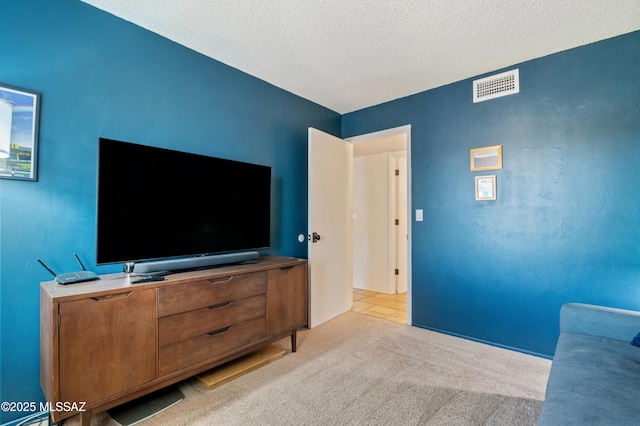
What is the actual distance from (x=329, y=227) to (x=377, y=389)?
67.1 inches

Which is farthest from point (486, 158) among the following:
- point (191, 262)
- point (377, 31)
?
point (191, 262)

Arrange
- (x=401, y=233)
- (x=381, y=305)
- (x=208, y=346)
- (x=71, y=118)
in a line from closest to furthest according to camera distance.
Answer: (x=71, y=118)
(x=208, y=346)
(x=381, y=305)
(x=401, y=233)

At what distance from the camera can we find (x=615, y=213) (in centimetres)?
218

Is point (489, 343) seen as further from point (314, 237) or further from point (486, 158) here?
point (314, 237)

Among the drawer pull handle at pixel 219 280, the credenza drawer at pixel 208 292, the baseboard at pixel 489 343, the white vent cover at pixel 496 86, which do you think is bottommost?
the baseboard at pixel 489 343

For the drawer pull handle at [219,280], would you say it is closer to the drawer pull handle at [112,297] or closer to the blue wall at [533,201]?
the drawer pull handle at [112,297]

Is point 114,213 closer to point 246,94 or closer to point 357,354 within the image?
point 246,94

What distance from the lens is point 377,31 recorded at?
211cm

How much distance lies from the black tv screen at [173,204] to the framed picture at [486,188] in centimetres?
197

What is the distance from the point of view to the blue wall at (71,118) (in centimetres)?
160

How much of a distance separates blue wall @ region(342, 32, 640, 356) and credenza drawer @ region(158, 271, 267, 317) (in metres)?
1.82

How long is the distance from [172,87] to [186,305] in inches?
63.7

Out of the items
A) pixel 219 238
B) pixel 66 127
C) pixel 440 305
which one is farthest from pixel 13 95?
pixel 440 305

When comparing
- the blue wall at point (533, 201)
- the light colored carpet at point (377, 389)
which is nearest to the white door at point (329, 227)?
the light colored carpet at point (377, 389)
